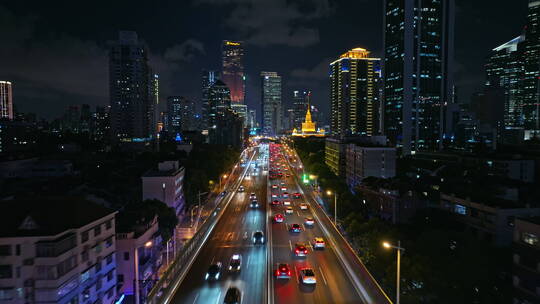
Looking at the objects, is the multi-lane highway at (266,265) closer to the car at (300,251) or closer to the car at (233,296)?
the car at (300,251)

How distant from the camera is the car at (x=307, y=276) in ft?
88.8

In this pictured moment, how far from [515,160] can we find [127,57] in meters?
151

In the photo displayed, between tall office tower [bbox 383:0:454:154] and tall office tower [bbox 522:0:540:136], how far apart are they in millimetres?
71100

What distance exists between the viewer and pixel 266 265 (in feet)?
103

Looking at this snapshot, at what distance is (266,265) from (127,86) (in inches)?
5962

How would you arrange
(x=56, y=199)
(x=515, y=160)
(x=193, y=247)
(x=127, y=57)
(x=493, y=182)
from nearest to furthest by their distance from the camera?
(x=56, y=199) → (x=193, y=247) → (x=493, y=182) → (x=515, y=160) → (x=127, y=57)

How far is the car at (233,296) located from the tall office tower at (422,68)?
4714 inches

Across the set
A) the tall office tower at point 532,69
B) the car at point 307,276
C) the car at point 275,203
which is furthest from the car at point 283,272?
the tall office tower at point 532,69

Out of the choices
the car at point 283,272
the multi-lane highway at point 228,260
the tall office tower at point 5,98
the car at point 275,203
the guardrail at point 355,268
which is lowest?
the car at point 275,203

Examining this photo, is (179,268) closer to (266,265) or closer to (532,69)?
(266,265)

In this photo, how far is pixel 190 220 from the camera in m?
51.5

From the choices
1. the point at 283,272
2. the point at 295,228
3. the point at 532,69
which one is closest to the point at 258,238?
the point at 295,228

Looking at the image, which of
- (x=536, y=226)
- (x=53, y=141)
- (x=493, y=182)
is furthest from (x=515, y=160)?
(x=53, y=141)

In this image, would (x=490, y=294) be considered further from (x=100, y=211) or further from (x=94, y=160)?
(x=94, y=160)
